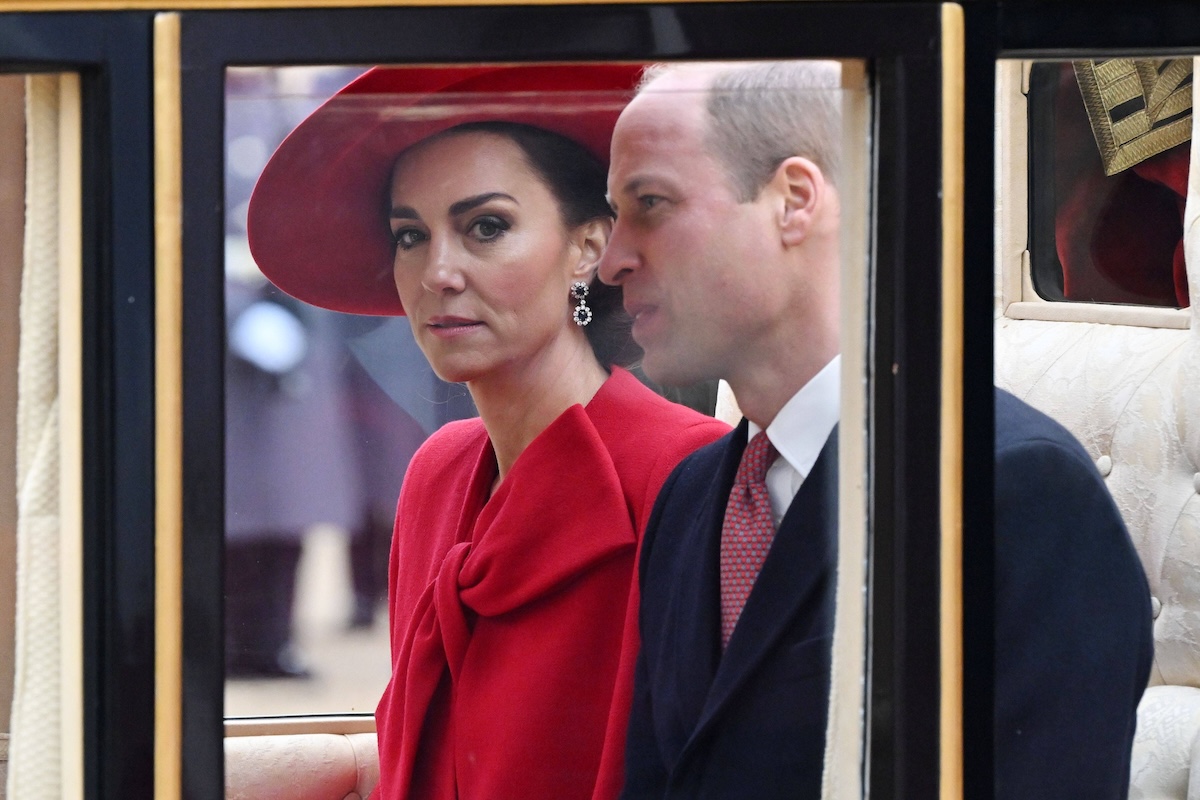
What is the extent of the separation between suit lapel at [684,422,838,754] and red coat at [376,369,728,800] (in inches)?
6.6

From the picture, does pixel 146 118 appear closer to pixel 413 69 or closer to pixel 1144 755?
pixel 413 69

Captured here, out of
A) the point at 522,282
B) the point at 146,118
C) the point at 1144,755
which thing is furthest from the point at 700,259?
the point at 1144,755

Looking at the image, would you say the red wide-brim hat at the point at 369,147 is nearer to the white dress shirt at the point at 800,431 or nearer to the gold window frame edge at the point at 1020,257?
the white dress shirt at the point at 800,431

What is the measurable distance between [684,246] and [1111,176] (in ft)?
4.07

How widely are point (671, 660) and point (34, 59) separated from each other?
33.8 inches

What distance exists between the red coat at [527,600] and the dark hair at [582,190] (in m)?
0.05

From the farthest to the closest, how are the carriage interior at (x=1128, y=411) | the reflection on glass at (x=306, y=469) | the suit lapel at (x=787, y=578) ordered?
1. the carriage interior at (x=1128, y=411)
2. the reflection on glass at (x=306, y=469)
3. the suit lapel at (x=787, y=578)

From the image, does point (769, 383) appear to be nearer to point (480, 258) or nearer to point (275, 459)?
point (480, 258)

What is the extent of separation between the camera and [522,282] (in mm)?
1454

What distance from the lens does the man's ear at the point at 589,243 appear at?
1415mm

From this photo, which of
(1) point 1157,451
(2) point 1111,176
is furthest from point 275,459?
(2) point 1111,176

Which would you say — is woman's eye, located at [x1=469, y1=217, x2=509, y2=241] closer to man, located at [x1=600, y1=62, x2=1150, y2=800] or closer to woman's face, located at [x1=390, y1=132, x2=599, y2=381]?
woman's face, located at [x1=390, y1=132, x2=599, y2=381]

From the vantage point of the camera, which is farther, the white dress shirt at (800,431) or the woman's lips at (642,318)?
the woman's lips at (642,318)

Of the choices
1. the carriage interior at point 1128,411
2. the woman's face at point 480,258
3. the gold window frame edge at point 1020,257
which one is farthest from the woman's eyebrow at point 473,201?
the gold window frame edge at point 1020,257
